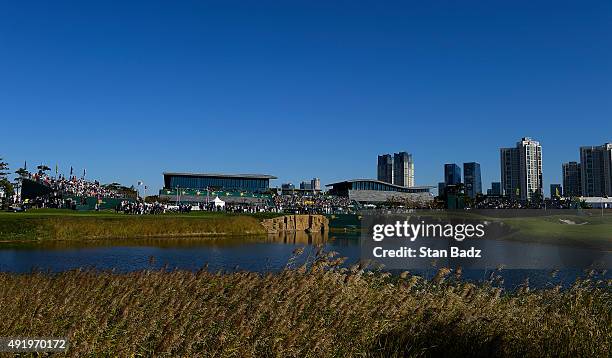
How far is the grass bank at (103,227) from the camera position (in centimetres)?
4888

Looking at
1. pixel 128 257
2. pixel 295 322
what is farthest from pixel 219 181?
pixel 295 322

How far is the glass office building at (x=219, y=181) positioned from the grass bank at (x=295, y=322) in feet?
524

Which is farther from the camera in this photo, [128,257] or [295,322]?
[128,257]

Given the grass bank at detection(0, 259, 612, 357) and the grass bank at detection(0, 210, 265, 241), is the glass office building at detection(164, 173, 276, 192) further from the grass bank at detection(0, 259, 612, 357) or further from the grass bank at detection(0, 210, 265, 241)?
the grass bank at detection(0, 259, 612, 357)

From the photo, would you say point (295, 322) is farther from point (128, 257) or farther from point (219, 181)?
point (219, 181)

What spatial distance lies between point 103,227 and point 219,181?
121 m

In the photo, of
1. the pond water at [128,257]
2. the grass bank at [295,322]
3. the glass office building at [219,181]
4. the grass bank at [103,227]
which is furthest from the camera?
the glass office building at [219,181]

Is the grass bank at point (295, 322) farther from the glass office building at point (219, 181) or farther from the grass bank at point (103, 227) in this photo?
the glass office building at point (219, 181)

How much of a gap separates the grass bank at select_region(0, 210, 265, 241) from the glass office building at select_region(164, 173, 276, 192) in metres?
102

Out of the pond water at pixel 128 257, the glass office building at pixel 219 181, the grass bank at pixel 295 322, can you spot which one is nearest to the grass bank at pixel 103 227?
the pond water at pixel 128 257

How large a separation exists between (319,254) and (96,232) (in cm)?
4680

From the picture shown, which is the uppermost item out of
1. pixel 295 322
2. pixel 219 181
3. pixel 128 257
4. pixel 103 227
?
pixel 219 181

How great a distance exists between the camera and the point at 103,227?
54406mm

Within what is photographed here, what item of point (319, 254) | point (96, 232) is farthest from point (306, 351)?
point (96, 232)
